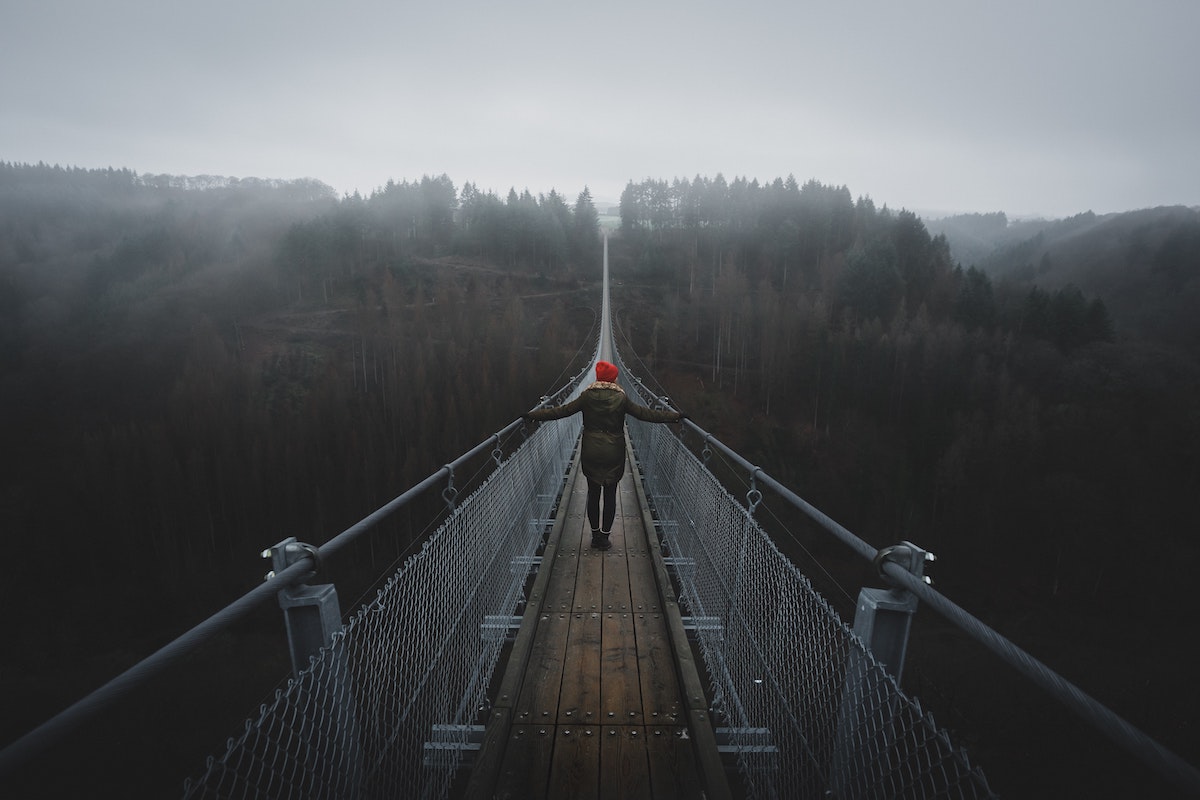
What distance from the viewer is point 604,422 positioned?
4.07 m

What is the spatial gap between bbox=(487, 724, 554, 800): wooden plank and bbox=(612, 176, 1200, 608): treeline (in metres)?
37.7

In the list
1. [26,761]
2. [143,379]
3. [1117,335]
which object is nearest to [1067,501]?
[1117,335]

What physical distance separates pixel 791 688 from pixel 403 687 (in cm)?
147

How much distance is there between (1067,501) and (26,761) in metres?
44.5

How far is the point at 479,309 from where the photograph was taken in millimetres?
56906

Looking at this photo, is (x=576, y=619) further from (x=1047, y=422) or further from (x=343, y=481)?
(x=1047, y=422)

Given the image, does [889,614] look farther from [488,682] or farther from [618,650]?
Answer: [488,682]

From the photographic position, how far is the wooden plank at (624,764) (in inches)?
81.0

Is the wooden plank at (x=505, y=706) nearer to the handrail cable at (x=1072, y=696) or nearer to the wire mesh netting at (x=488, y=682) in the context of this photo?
the wire mesh netting at (x=488, y=682)

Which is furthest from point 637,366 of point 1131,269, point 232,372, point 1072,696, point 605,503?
point 1131,269

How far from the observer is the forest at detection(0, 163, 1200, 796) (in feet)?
101

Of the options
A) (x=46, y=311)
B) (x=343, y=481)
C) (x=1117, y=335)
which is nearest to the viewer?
(x=343, y=481)

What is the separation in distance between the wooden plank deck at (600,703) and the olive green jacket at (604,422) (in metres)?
0.72

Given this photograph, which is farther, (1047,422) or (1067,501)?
(1047,422)
